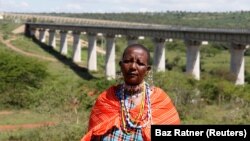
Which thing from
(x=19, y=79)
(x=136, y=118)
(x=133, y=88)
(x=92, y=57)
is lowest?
(x=136, y=118)

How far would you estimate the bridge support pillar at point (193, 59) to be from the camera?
58.6m

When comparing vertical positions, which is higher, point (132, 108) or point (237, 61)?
point (237, 61)

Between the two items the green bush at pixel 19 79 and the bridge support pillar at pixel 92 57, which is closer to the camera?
the green bush at pixel 19 79

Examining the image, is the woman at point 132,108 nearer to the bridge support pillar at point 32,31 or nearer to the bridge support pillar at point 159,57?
the bridge support pillar at point 159,57

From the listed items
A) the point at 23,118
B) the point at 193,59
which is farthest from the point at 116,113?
the point at 193,59

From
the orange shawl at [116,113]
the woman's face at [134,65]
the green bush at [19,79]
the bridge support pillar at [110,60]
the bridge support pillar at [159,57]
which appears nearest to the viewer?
the orange shawl at [116,113]

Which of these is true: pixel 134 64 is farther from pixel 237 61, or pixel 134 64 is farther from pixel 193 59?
pixel 193 59

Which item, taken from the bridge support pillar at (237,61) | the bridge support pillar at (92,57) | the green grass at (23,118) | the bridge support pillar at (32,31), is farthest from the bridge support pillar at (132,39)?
the bridge support pillar at (32,31)

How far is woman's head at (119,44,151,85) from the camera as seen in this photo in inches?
181

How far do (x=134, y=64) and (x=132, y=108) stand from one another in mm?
387

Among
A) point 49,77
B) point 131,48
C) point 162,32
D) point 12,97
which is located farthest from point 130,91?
point 162,32

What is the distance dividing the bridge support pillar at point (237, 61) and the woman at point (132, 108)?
4912 cm

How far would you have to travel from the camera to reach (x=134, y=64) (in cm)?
458

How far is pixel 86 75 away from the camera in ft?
243
